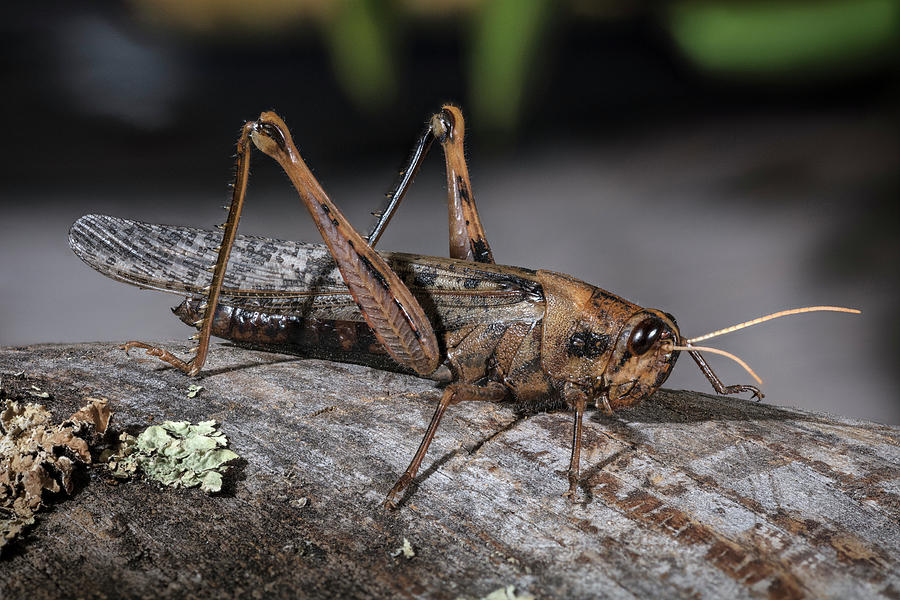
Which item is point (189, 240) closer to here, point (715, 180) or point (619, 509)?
point (619, 509)

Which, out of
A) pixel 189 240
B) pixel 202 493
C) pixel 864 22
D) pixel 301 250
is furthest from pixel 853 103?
pixel 202 493

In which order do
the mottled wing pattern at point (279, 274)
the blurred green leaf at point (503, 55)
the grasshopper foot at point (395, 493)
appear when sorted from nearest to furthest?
the grasshopper foot at point (395, 493) < the mottled wing pattern at point (279, 274) < the blurred green leaf at point (503, 55)

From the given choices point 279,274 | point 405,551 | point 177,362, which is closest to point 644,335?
point 405,551

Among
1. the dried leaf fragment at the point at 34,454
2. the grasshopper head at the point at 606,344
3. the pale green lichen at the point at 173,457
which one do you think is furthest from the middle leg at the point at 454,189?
the dried leaf fragment at the point at 34,454

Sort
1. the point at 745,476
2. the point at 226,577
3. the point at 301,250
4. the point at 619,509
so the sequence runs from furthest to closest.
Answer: the point at 301,250, the point at 745,476, the point at 619,509, the point at 226,577

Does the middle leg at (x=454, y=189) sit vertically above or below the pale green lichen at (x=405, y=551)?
above

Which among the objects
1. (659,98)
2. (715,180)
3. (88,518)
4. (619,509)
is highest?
(659,98)

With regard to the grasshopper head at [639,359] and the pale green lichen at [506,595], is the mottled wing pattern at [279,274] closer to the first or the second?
the grasshopper head at [639,359]

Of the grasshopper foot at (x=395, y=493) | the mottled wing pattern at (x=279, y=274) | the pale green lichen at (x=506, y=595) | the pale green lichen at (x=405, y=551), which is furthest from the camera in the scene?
the mottled wing pattern at (x=279, y=274)
